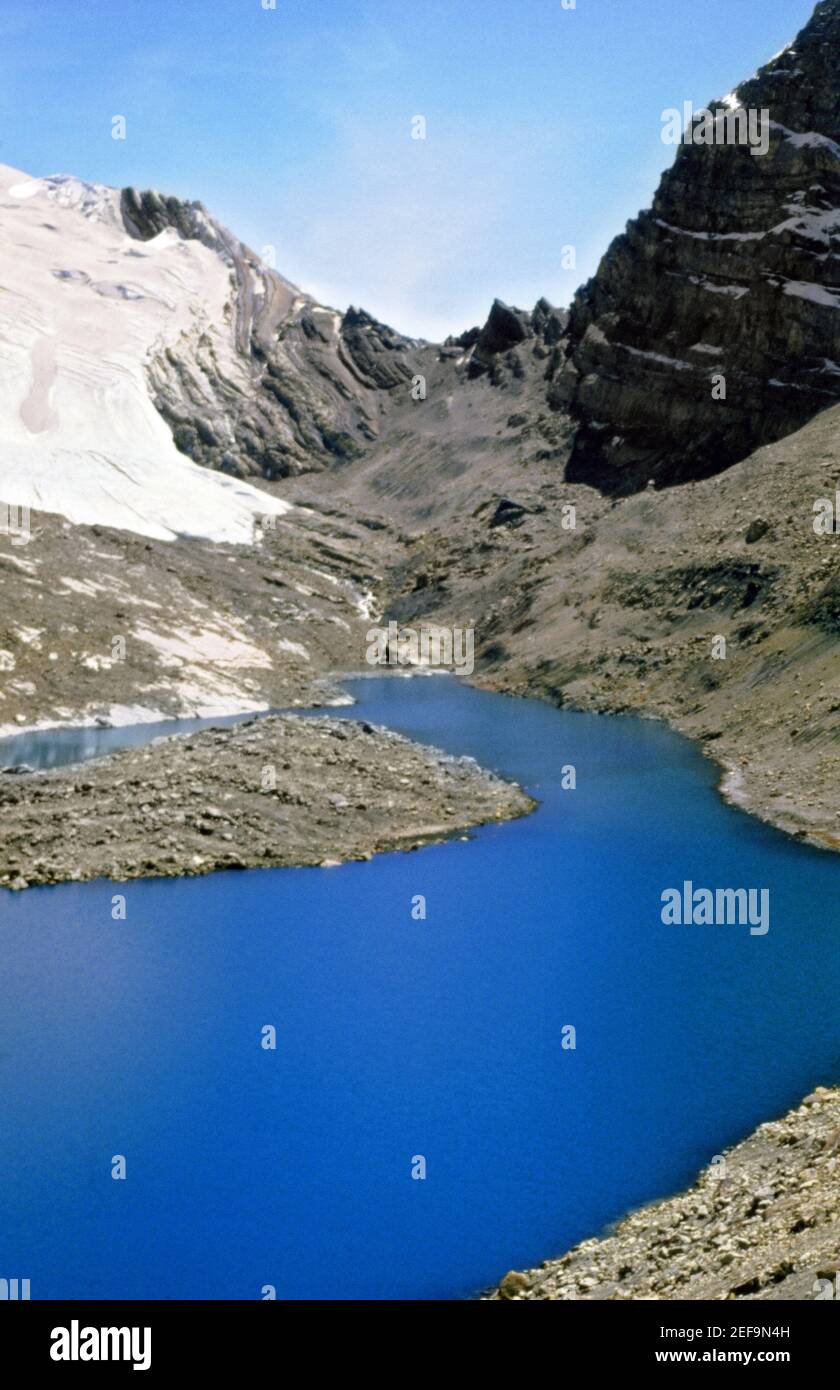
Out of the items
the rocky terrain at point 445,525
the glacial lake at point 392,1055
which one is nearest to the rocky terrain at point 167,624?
the rocky terrain at point 445,525

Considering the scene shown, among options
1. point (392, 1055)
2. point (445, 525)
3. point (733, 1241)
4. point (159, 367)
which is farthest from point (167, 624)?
point (733, 1241)

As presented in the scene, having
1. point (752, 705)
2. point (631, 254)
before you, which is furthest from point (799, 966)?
point (631, 254)

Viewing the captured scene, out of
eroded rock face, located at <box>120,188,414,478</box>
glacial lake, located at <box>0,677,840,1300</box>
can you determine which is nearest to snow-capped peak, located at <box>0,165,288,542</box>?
eroded rock face, located at <box>120,188,414,478</box>

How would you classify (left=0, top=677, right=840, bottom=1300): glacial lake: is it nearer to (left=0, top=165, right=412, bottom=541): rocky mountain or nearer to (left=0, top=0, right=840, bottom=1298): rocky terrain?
(left=0, top=0, right=840, bottom=1298): rocky terrain

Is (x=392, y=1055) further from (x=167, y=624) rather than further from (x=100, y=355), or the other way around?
(x=100, y=355)
